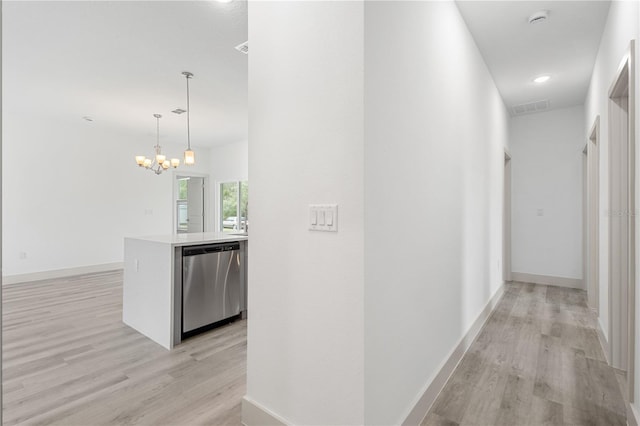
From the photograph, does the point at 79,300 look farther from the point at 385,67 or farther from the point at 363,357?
the point at 385,67

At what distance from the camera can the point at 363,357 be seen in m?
1.44

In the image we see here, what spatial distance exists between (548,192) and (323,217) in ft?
16.2

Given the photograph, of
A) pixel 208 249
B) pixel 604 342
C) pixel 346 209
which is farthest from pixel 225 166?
pixel 604 342

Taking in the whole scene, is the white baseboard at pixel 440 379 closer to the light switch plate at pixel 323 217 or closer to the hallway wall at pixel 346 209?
the hallway wall at pixel 346 209

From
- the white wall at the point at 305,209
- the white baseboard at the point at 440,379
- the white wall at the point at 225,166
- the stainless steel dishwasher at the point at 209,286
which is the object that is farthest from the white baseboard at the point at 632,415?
the white wall at the point at 225,166

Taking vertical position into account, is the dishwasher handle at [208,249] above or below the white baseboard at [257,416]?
above

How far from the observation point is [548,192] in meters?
5.11

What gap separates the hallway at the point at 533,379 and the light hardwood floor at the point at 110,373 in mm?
1407

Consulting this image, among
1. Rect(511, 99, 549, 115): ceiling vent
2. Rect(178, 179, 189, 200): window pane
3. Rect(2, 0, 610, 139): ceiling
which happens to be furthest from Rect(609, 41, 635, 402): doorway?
Rect(178, 179, 189, 200): window pane

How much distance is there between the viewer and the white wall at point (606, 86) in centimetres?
193

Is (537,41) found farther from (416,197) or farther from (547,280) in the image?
(547,280)

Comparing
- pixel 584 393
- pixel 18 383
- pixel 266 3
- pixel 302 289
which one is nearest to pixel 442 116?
pixel 266 3

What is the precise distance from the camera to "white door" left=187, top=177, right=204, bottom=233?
8375mm

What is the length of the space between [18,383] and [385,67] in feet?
10.3
